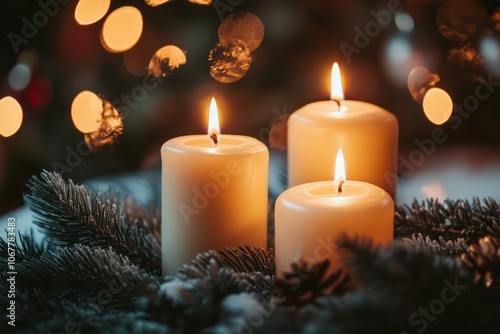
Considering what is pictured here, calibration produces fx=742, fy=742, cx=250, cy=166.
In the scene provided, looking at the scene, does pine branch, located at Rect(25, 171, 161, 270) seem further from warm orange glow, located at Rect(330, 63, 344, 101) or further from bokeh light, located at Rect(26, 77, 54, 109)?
bokeh light, located at Rect(26, 77, 54, 109)

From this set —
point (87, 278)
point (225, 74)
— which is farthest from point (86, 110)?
point (87, 278)

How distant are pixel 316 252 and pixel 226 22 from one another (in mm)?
762

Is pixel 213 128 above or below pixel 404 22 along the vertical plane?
below

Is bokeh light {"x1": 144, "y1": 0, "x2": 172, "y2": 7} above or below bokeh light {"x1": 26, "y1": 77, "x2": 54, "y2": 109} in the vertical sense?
above

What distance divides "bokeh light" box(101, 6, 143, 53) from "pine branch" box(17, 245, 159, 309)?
0.69 metres

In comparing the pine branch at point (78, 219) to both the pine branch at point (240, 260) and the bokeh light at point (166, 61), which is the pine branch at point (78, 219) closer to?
the pine branch at point (240, 260)

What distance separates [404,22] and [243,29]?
305 millimetres

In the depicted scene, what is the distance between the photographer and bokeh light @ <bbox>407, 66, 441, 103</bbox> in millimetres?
1445

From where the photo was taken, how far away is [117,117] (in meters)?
1.46

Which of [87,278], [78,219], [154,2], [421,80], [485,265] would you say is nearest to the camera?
[485,265]

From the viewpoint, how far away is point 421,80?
1450mm

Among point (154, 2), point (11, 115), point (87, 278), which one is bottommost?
point (87, 278)

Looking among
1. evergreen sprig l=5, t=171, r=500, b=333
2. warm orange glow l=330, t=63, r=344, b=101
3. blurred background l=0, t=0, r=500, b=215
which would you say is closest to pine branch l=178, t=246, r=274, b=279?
evergreen sprig l=5, t=171, r=500, b=333

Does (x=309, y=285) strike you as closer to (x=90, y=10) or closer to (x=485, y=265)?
(x=485, y=265)
